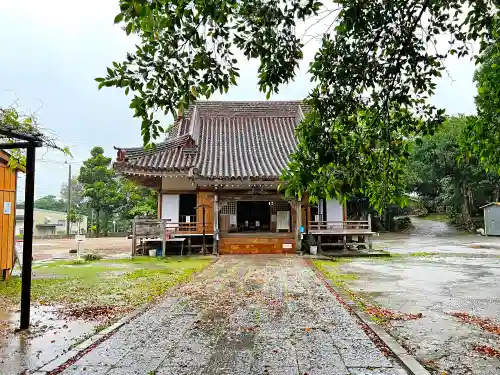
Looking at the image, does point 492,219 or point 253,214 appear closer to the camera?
point 253,214

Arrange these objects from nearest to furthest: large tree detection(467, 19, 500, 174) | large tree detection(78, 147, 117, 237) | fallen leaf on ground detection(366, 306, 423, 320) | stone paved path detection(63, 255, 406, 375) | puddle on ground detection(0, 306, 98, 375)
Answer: stone paved path detection(63, 255, 406, 375), puddle on ground detection(0, 306, 98, 375), large tree detection(467, 19, 500, 174), fallen leaf on ground detection(366, 306, 423, 320), large tree detection(78, 147, 117, 237)

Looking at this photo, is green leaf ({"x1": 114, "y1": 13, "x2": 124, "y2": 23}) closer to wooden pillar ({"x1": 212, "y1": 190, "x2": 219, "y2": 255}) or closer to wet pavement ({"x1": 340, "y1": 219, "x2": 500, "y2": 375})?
wet pavement ({"x1": 340, "y1": 219, "x2": 500, "y2": 375})

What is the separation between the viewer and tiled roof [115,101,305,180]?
16.3m

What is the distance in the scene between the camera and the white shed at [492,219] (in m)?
27.5

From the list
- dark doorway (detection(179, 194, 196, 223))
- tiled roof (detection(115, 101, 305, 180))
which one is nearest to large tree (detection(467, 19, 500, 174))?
tiled roof (detection(115, 101, 305, 180))

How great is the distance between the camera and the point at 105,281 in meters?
9.45

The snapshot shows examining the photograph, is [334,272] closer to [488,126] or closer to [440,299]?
[440,299]

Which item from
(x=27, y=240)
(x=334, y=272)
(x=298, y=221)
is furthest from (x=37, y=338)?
(x=298, y=221)

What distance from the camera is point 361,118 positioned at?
4.90 metres

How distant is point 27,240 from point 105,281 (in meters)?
4.60

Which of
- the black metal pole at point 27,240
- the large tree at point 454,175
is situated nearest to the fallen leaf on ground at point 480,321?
the black metal pole at point 27,240

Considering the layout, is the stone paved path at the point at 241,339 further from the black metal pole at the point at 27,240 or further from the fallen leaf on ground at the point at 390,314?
the black metal pole at the point at 27,240

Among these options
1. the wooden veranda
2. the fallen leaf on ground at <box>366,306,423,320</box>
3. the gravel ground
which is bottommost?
the gravel ground

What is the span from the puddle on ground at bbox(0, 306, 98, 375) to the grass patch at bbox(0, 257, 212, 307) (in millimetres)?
1151
